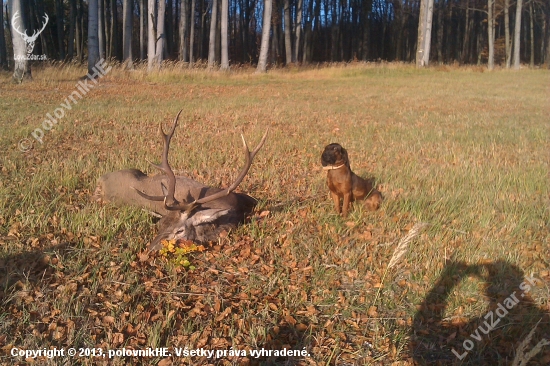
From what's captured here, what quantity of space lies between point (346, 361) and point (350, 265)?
41.7 inches

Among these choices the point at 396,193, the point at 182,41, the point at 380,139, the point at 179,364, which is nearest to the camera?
the point at 179,364

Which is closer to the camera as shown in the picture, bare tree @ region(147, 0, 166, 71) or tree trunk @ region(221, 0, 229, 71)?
bare tree @ region(147, 0, 166, 71)

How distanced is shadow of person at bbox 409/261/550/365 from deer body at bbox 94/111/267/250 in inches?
71.2

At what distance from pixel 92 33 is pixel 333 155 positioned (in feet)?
51.5

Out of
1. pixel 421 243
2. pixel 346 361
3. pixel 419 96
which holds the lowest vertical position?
pixel 346 361

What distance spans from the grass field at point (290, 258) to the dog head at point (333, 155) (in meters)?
0.56

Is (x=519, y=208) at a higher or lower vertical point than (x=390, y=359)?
higher

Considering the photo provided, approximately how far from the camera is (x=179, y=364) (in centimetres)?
283

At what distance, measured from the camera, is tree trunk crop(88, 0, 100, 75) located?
17312 mm

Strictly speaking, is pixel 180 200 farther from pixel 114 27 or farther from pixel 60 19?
pixel 114 27

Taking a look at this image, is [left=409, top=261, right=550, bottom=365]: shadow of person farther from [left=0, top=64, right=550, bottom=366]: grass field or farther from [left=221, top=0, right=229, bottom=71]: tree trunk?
[left=221, top=0, right=229, bottom=71]: tree trunk

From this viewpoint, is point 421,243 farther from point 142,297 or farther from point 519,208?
point 142,297

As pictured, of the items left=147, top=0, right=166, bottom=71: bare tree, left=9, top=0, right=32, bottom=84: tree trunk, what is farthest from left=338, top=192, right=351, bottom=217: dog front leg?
left=147, top=0, right=166, bottom=71: bare tree

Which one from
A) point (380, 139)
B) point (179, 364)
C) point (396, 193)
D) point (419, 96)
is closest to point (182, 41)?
point (419, 96)
